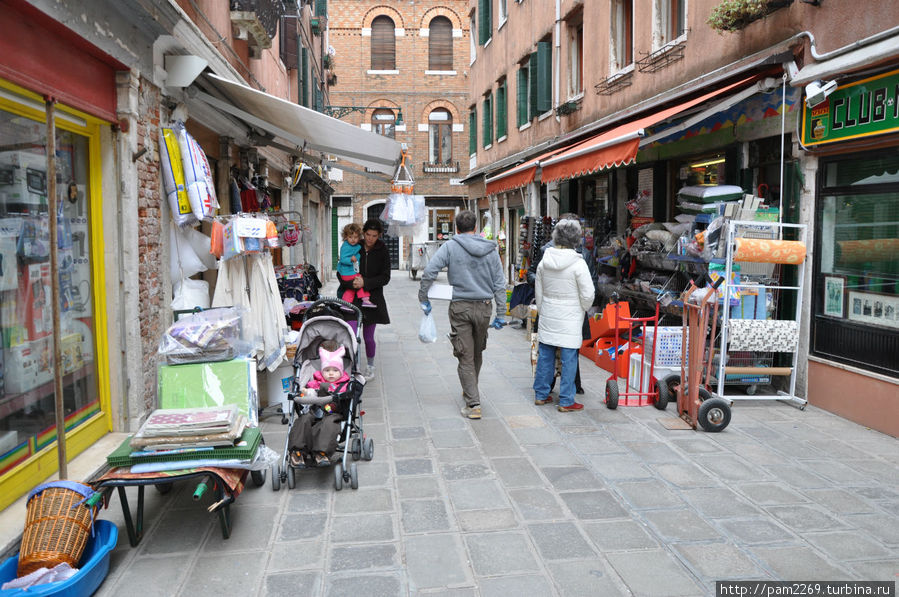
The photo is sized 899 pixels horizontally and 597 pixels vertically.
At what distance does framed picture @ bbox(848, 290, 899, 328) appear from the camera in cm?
560

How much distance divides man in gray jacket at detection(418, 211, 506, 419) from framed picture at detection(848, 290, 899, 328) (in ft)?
10.3

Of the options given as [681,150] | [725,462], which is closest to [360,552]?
[725,462]

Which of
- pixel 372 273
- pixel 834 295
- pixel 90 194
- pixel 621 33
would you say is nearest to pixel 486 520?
pixel 90 194

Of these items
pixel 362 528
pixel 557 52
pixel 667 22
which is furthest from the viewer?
pixel 557 52

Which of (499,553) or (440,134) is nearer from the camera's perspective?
(499,553)

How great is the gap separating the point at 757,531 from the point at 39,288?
452 cm

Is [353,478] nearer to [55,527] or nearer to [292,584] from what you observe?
[292,584]

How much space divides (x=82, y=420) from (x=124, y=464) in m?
1.41

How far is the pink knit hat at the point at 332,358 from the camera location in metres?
4.99

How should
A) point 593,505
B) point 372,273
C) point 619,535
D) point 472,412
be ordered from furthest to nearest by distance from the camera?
point 372,273
point 472,412
point 593,505
point 619,535

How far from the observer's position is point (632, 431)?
5.64m

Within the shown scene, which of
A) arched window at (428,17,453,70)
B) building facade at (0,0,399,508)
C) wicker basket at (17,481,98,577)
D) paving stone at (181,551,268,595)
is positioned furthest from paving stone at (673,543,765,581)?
arched window at (428,17,453,70)

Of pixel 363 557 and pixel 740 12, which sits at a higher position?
pixel 740 12

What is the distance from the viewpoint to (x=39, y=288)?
418cm
